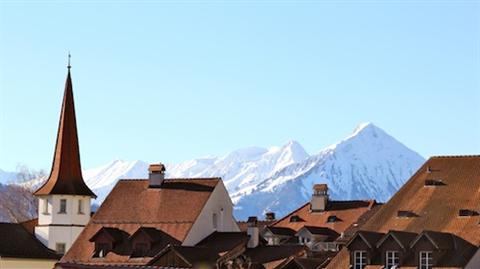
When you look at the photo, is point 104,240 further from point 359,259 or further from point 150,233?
point 359,259

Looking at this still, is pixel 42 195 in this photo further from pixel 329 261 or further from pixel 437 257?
pixel 437 257

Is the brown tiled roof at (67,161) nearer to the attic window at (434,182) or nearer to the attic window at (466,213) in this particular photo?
the attic window at (434,182)

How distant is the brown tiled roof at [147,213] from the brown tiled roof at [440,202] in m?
16.6

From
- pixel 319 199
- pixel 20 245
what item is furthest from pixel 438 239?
pixel 319 199

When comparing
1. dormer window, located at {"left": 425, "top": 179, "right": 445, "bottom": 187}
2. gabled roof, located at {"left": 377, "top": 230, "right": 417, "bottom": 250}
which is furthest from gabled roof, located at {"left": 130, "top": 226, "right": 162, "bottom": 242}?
gabled roof, located at {"left": 377, "top": 230, "right": 417, "bottom": 250}

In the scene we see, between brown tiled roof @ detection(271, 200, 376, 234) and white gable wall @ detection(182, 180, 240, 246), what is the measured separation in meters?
24.3

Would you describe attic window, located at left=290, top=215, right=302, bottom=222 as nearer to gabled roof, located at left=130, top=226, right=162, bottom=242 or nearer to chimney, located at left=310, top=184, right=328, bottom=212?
chimney, located at left=310, top=184, right=328, bottom=212

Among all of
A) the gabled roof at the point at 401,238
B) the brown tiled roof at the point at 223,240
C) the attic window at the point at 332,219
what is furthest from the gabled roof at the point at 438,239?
the attic window at the point at 332,219

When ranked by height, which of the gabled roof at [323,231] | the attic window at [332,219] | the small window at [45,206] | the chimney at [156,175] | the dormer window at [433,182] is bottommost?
the gabled roof at [323,231]

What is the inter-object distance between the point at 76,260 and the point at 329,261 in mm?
20583

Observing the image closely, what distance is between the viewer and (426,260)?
236 feet

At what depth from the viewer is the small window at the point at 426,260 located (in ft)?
235

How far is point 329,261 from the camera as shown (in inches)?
3081

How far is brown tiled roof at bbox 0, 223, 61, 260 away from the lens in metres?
97.4
